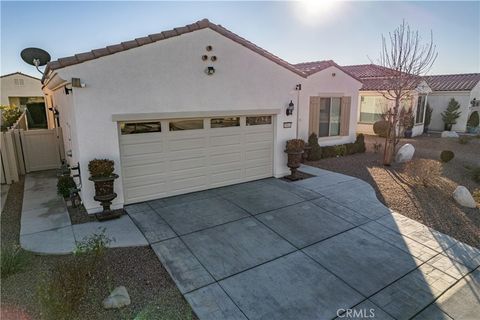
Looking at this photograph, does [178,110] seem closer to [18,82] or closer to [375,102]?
[375,102]

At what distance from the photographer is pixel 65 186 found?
829 centimetres

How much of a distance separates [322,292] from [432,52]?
40.4 feet

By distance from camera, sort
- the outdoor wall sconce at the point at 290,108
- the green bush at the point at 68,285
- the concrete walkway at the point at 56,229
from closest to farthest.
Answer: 1. the green bush at the point at 68,285
2. the concrete walkway at the point at 56,229
3. the outdoor wall sconce at the point at 290,108

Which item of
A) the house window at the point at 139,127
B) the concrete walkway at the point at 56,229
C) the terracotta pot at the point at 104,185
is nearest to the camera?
the concrete walkway at the point at 56,229

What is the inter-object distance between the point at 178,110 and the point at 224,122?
167cm

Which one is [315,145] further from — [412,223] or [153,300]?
[153,300]

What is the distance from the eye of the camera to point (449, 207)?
7.87 m

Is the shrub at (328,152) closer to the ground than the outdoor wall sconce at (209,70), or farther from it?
closer to the ground

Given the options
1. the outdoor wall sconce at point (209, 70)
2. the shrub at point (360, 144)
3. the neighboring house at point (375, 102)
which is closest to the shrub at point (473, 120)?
the neighboring house at point (375, 102)

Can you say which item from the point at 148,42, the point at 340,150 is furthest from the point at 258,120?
the point at 340,150

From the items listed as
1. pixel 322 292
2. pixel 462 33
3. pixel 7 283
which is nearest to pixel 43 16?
pixel 7 283

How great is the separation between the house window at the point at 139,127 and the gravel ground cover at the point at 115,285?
127 inches

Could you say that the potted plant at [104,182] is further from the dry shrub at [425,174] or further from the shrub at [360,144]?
the shrub at [360,144]

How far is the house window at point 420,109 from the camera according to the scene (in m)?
20.3
